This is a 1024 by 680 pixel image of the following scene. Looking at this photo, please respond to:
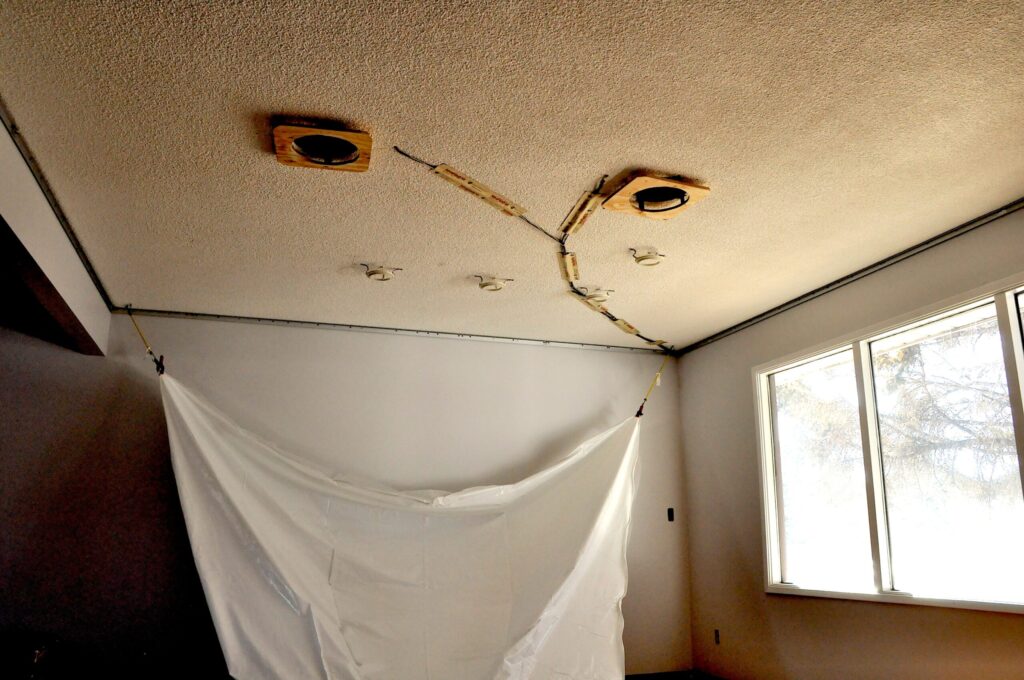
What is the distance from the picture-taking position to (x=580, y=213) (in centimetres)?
262

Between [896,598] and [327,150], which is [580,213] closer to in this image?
[327,150]

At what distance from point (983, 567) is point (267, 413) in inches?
130

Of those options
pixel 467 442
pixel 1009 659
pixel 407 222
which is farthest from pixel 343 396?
pixel 1009 659

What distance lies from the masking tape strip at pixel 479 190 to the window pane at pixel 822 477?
5.95ft

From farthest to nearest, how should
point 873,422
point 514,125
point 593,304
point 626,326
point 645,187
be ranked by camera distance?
point 626,326, point 593,304, point 873,422, point 645,187, point 514,125

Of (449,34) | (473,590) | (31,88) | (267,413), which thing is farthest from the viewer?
(267,413)

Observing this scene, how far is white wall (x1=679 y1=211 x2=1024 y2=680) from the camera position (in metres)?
2.58

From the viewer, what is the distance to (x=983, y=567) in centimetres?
255

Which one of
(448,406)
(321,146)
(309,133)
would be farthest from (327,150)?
(448,406)

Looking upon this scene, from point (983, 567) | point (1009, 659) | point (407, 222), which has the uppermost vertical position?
point (407, 222)

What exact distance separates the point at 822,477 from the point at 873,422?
45 cm

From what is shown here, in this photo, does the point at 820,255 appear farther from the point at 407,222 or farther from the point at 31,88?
the point at 31,88

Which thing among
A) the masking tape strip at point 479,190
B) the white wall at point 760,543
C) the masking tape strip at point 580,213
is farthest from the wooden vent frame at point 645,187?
the white wall at point 760,543

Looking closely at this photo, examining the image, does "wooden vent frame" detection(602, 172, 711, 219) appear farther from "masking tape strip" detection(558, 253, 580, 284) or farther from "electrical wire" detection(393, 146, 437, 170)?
"electrical wire" detection(393, 146, 437, 170)
